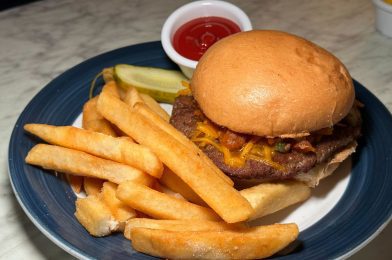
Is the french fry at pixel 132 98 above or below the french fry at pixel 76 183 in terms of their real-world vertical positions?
above

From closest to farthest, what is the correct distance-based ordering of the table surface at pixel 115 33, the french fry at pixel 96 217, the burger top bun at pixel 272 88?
1. the french fry at pixel 96 217
2. the burger top bun at pixel 272 88
3. the table surface at pixel 115 33

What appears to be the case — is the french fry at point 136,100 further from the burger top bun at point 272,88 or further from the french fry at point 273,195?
the french fry at point 273,195

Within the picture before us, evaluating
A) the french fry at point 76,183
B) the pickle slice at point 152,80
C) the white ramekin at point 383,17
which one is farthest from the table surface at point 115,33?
the french fry at point 76,183

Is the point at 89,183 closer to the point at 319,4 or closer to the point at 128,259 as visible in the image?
the point at 128,259

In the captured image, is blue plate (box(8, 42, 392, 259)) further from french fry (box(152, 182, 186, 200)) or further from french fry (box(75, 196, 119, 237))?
french fry (box(152, 182, 186, 200))

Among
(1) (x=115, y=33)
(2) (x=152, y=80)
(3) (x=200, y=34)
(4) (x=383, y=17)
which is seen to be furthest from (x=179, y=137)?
(4) (x=383, y=17)

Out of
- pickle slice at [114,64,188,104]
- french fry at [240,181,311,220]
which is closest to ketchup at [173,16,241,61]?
pickle slice at [114,64,188,104]

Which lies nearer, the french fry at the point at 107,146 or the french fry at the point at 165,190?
the french fry at the point at 107,146
